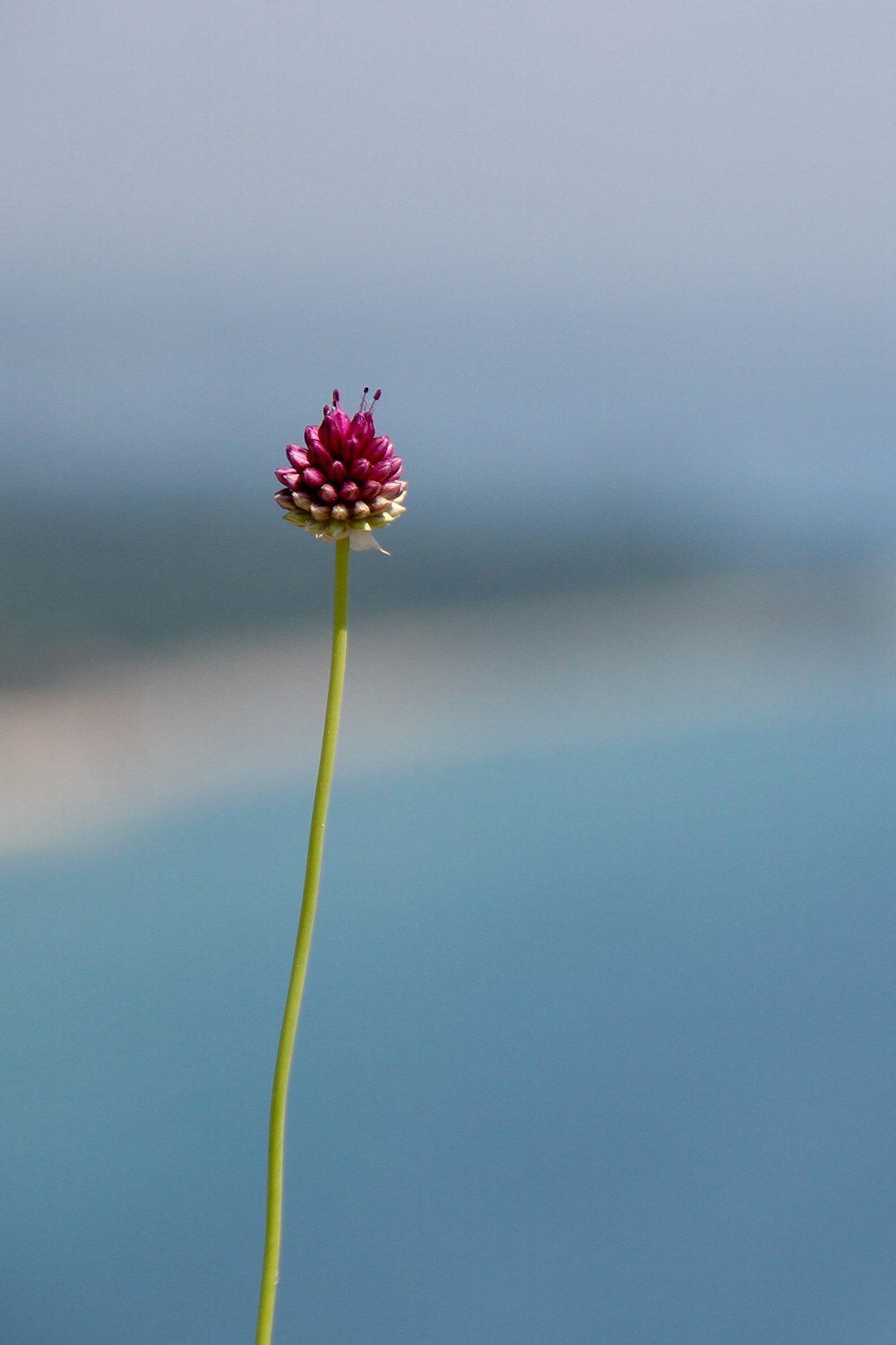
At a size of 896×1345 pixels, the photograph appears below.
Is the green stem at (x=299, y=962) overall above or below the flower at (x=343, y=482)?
below

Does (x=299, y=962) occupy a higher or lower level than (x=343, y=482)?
lower

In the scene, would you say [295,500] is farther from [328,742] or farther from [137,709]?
[137,709]

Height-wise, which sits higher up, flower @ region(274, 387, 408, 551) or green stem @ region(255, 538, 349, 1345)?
flower @ region(274, 387, 408, 551)

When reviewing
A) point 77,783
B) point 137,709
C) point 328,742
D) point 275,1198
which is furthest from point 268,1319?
point 137,709
